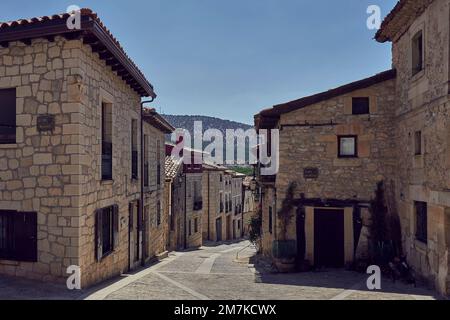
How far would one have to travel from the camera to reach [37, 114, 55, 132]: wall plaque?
300 inches

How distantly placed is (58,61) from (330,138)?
787cm

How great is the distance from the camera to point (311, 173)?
11680mm

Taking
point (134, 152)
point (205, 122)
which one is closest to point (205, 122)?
point (205, 122)

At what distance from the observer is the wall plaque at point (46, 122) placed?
762cm

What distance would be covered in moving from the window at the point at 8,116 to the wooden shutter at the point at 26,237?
1.63 m

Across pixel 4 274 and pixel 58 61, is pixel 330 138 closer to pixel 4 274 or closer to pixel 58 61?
pixel 58 61

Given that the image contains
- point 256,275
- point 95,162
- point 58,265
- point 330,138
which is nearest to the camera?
point 58,265

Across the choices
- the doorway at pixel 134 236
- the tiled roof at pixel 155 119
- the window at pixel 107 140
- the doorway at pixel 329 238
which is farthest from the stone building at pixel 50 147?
the doorway at pixel 329 238

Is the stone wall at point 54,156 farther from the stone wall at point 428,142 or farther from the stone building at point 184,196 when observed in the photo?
the stone building at point 184,196

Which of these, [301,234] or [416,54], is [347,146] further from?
[416,54]

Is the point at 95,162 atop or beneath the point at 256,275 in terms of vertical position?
atop

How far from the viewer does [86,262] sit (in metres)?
7.90

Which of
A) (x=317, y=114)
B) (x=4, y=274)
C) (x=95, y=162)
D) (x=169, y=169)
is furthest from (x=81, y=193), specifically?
(x=169, y=169)

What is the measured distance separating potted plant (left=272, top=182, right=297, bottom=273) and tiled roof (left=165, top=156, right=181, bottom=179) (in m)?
10.3
